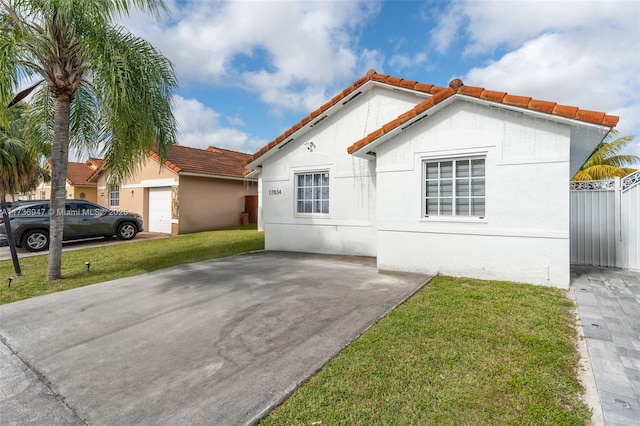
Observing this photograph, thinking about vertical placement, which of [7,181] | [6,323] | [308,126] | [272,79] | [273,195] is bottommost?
[6,323]

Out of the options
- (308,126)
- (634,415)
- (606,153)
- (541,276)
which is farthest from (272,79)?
(606,153)

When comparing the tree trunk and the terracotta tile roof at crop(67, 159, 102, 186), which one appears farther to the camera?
the terracotta tile roof at crop(67, 159, 102, 186)

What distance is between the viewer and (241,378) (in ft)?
10.7

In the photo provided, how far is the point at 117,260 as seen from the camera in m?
10.2

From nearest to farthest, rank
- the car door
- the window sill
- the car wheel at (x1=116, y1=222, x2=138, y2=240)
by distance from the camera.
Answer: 1. the window sill
2. the car door
3. the car wheel at (x1=116, y1=222, x2=138, y2=240)

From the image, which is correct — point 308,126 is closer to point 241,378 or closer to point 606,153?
point 241,378

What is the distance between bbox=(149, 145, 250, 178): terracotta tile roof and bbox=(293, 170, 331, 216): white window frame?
8.52 m

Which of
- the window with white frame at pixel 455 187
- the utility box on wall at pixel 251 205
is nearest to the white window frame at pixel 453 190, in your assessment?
the window with white frame at pixel 455 187

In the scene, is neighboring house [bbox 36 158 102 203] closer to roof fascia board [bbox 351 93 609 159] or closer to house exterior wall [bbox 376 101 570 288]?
roof fascia board [bbox 351 93 609 159]

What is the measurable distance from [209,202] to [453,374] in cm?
1738

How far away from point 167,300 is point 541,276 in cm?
753

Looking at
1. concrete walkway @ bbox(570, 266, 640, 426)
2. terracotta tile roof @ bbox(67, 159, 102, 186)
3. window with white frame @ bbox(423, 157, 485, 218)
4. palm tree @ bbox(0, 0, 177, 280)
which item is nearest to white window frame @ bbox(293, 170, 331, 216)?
window with white frame @ bbox(423, 157, 485, 218)

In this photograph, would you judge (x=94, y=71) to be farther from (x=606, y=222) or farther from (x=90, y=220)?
(x=606, y=222)

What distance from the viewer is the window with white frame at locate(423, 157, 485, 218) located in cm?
703
